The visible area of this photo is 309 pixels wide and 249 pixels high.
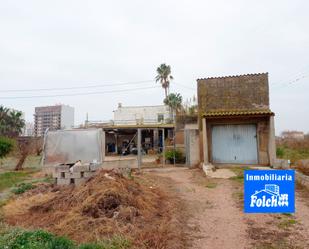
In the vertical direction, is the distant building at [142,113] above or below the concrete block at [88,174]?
above

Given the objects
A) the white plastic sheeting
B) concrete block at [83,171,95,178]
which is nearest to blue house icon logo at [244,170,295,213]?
concrete block at [83,171,95,178]

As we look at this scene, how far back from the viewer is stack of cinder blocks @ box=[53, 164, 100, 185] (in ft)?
29.8

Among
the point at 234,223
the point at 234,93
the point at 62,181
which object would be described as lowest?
the point at 234,223

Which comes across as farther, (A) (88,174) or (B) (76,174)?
(B) (76,174)

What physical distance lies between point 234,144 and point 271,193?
452 inches

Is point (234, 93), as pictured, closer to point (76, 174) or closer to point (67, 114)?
point (76, 174)

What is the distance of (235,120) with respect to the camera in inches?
602

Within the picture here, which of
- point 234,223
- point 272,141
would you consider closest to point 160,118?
point 272,141

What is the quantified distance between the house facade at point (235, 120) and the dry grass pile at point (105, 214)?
7.54 meters

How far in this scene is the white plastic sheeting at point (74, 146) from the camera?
12.9 metres

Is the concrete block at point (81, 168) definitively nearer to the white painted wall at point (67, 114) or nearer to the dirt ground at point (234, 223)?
the dirt ground at point (234, 223)

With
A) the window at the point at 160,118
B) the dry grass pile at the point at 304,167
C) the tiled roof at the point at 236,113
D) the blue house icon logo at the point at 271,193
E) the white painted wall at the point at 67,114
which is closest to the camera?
the blue house icon logo at the point at 271,193

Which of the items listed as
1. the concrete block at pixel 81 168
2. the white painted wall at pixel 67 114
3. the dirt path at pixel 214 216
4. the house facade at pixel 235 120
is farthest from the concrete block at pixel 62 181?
the white painted wall at pixel 67 114

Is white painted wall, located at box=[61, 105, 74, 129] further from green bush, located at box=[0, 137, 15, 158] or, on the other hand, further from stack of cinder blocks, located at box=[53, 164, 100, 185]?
stack of cinder blocks, located at box=[53, 164, 100, 185]
